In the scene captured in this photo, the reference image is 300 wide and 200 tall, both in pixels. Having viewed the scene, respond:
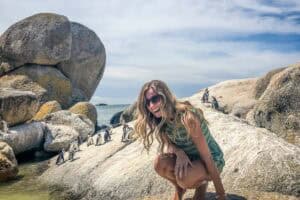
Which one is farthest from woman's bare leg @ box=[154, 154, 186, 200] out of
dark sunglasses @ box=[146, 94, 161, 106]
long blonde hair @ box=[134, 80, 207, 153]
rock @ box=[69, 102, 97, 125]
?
rock @ box=[69, 102, 97, 125]

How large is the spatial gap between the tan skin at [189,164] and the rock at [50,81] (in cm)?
3085

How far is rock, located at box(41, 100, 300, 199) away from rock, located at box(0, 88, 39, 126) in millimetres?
7184

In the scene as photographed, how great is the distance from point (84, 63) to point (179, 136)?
122 ft

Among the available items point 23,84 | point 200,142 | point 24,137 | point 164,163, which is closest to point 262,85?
point 24,137

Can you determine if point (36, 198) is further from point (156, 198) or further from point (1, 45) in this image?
point (1, 45)

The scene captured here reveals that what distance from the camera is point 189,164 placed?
23.2 feet

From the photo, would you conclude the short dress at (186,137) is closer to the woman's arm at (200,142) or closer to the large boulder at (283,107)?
the woman's arm at (200,142)

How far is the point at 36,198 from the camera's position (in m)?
15.0

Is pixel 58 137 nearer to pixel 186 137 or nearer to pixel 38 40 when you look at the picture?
pixel 38 40

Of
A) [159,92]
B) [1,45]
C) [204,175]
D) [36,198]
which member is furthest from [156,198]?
[1,45]

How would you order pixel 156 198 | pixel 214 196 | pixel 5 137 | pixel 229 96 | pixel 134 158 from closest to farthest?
pixel 214 196, pixel 156 198, pixel 134 158, pixel 5 137, pixel 229 96

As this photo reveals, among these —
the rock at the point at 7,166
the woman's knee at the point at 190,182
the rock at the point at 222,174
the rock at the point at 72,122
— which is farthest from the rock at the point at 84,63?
the woman's knee at the point at 190,182

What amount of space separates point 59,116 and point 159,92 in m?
20.8

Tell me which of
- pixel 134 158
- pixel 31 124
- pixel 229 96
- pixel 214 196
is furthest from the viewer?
pixel 229 96
